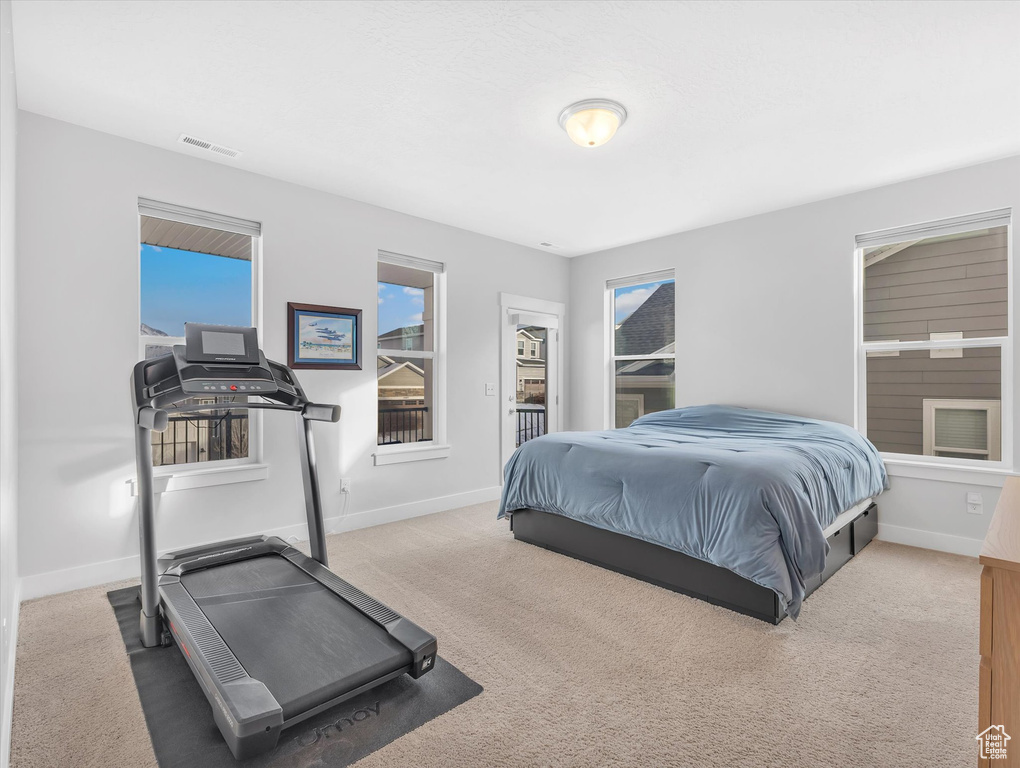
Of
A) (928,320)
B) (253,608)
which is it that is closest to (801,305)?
(928,320)

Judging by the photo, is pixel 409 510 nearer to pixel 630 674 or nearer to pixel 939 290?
pixel 630 674

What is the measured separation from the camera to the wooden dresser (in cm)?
115

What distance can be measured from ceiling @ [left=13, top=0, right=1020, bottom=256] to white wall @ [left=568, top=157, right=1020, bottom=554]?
26cm

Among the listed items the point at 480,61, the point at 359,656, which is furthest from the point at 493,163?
the point at 359,656

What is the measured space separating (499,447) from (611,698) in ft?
11.0

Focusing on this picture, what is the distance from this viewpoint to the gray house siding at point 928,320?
356 centimetres

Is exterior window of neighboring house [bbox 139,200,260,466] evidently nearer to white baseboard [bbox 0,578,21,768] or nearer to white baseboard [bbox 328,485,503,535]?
white baseboard [bbox 328,485,503,535]

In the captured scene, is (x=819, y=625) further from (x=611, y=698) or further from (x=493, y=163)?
(x=493, y=163)

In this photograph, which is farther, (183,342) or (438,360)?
(438,360)

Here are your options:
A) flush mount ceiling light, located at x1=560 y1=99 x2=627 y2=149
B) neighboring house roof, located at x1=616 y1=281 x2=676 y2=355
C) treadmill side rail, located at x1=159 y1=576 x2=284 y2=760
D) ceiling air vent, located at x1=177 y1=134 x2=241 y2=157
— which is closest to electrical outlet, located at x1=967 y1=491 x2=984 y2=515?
neighboring house roof, located at x1=616 y1=281 x2=676 y2=355

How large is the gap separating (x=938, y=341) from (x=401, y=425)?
4.08 m

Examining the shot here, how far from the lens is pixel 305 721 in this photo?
72.2 inches

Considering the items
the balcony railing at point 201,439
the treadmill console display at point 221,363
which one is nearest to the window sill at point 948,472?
the treadmill console display at point 221,363

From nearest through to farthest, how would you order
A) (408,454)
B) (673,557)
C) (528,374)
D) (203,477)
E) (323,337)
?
(673,557) < (203,477) < (323,337) < (408,454) < (528,374)
